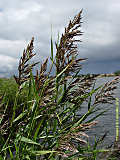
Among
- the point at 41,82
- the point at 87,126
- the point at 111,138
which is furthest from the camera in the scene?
the point at 111,138

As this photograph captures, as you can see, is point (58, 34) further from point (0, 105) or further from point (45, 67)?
point (0, 105)

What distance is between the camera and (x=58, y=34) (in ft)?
6.66

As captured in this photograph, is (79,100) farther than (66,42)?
Yes

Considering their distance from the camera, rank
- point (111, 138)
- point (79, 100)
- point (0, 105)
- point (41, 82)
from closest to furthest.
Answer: point (41, 82) → point (0, 105) → point (79, 100) → point (111, 138)

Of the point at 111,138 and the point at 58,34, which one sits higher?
the point at 58,34

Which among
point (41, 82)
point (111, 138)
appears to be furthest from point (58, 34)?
point (111, 138)

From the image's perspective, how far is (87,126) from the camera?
59.5 inches

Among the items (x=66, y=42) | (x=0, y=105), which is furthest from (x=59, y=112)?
(x=66, y=42)

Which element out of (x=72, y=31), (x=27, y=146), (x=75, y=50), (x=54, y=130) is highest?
(x=72, y=31)

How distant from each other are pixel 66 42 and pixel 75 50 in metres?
0.12

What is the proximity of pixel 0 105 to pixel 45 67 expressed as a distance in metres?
0.61

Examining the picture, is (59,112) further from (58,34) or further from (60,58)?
(58,34)

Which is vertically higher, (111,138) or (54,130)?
(54,130)

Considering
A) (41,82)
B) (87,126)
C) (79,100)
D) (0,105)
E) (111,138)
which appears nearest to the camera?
(87,126)
